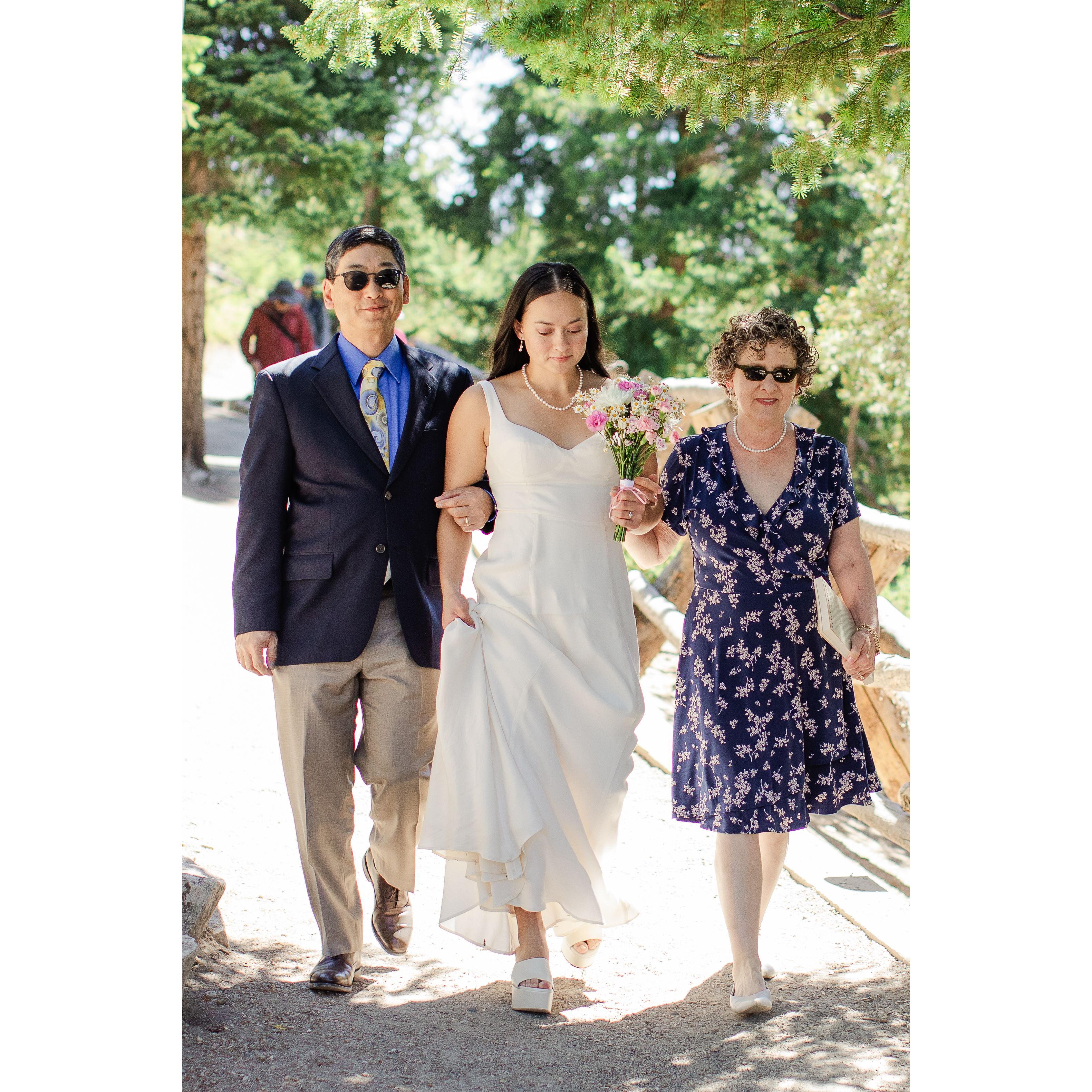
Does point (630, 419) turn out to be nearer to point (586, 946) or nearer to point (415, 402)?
point (415, 402)

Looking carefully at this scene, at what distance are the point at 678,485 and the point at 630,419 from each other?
399 mm

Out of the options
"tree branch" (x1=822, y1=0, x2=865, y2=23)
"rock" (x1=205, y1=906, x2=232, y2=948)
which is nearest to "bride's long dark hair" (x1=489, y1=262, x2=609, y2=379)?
"tree branch" (x1=822, y1=0, x2=865, y2=23)

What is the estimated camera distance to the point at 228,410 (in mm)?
25938

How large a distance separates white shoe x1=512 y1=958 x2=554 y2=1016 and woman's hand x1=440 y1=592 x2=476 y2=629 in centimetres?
111

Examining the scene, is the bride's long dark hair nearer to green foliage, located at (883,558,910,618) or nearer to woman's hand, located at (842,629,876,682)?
woman's hand, located at (842,629,876,682)

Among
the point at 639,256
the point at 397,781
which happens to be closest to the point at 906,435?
the point at 639,256

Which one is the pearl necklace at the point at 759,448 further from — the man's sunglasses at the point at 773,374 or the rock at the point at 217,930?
the rock at the point at 217,930

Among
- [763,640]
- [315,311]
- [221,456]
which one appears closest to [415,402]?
[763,640]

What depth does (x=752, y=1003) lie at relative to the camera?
3848mm

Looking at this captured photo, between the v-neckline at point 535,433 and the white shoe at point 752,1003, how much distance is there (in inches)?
72.8

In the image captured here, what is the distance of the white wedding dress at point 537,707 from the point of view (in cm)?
384

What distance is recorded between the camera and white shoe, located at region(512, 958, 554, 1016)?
3861 millimetres
